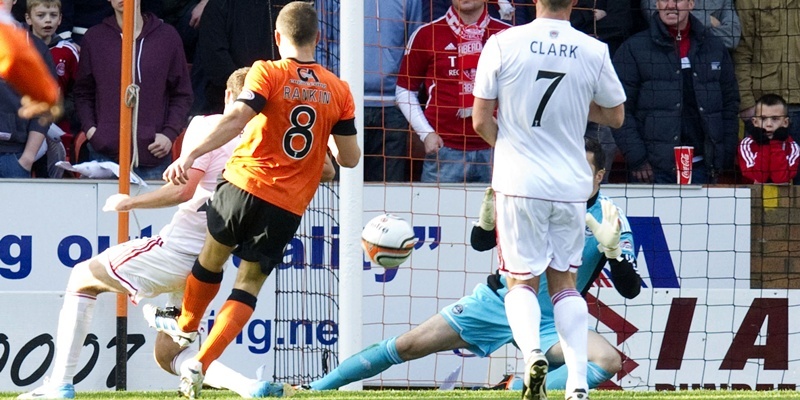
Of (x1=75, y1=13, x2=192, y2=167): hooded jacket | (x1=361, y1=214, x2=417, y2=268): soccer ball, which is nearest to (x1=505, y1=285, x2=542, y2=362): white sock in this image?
(x1=361, y1=214, x2=417, y2=268): soccer ball

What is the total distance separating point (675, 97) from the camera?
991 cm

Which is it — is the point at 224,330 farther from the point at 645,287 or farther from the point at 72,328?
the point at 645,287

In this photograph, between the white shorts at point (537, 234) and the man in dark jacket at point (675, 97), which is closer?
the white shorts at point (537, 234)

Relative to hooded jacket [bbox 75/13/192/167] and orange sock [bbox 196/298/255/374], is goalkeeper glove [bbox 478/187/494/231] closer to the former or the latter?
orange sock [bbox 196/298/255/374]

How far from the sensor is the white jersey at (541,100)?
577 centimetres

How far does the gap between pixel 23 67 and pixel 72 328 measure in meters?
2.22

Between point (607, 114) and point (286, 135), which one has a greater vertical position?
point (607, 114)

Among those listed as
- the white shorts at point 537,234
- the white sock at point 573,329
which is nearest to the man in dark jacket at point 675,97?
the white shorts at point 537,234

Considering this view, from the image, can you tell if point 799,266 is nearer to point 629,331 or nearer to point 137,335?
point 629,331

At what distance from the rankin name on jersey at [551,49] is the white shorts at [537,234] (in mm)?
654

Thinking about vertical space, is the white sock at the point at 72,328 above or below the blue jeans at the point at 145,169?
below

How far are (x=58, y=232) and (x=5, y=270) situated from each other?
1.45 ft

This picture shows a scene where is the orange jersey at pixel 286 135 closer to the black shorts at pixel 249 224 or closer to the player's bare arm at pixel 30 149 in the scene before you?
the black shorts at pixel 249 224

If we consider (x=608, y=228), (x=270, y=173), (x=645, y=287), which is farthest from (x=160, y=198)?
(x=645, y=287)
